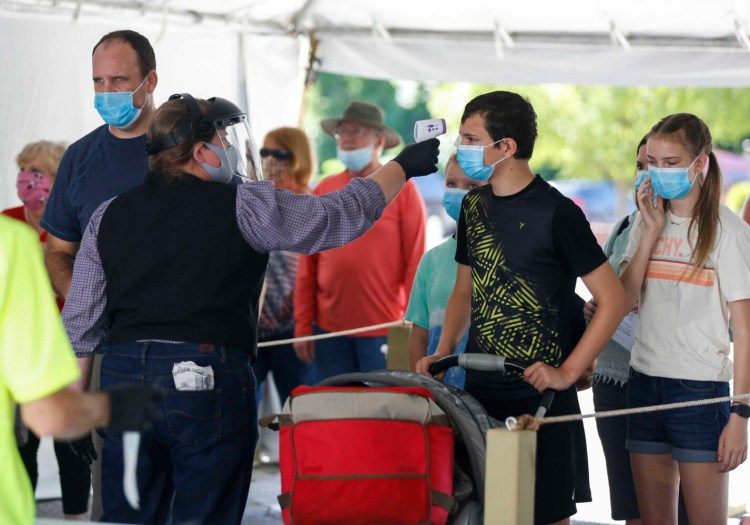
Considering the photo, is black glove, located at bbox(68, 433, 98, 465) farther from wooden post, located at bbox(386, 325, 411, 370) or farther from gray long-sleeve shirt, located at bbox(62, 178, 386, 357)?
wooden post, located at bbox(386, 325, 411, 370)

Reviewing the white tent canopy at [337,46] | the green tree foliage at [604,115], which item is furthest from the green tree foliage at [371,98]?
the white tent canopy at [337,46]

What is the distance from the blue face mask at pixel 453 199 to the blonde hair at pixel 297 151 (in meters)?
1.74

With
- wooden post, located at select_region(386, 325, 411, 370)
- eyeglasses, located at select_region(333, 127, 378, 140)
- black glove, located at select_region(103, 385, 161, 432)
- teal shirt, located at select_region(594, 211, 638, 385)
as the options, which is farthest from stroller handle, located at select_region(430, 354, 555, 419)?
eyeglasses, located at select_region(333, 127, 378, 140)

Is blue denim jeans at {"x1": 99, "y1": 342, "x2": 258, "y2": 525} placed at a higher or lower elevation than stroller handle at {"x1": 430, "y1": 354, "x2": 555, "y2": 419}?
lower

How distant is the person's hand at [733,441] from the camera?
3197mm

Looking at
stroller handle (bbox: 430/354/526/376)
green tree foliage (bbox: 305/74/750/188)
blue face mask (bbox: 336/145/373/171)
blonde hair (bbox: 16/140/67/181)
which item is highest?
green tree foliage (bbox: 305/74/750/188)

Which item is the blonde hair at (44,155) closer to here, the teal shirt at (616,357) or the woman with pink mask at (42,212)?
the woman with pink mask at (42,212)

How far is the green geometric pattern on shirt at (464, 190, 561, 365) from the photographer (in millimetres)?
3023

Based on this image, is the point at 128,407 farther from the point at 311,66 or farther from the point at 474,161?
the point at 311,66

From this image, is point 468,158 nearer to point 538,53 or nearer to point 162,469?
point 162,469

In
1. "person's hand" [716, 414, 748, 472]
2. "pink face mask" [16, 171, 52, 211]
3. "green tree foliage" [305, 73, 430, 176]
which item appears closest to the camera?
"person's hand" [716, 414, 748, 472]

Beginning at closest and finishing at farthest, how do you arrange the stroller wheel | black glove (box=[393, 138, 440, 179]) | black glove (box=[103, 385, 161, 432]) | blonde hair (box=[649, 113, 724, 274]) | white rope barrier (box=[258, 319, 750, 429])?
black glove (box=[103, 385, 161, 432])
white rope barrier (box=[258, 319, 750, 429])
the stroller wheel
black glove (box=[393, 138, 440, 179])
blonde hair (box=[649, 113, 724, 274])

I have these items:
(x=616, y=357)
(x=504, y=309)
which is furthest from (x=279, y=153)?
(x=504, y=309)

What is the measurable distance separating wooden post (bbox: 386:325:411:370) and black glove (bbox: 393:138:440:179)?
1224mm
